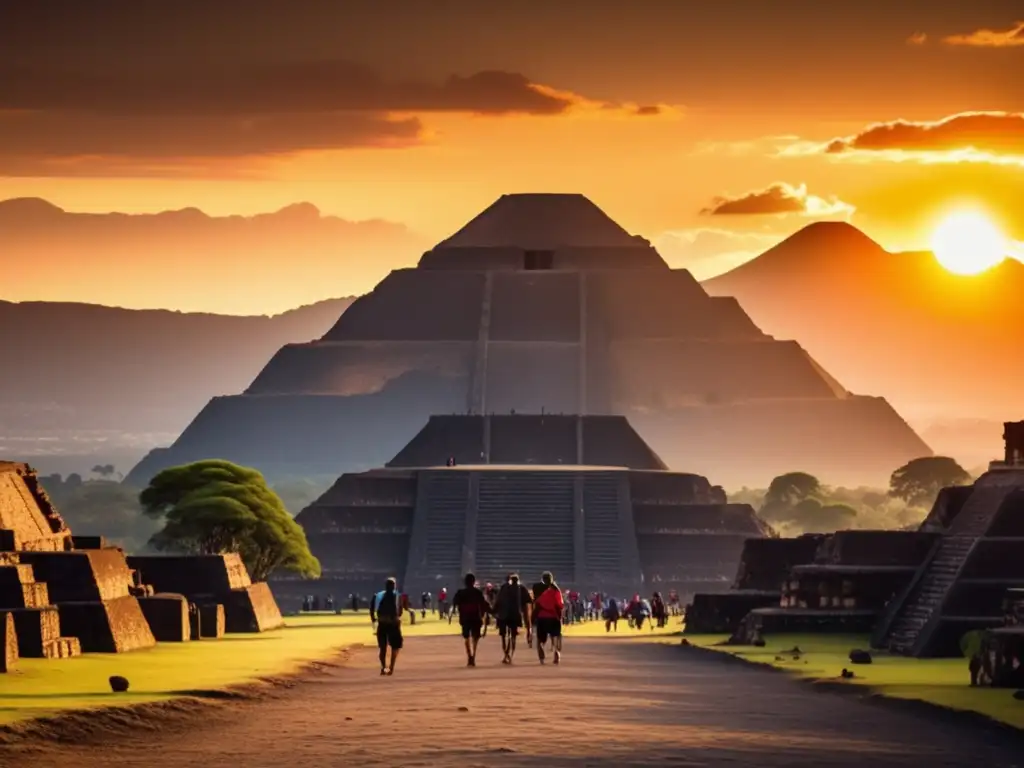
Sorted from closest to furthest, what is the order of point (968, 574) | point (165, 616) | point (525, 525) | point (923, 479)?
point (968, 574) < point (165, 616) < point (525, 525) < point (923, 479)

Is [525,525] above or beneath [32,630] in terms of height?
above

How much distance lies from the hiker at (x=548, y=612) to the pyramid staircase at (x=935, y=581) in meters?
6.41

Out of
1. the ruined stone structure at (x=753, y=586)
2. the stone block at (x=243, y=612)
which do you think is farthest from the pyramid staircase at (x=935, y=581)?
the stone block at (x=243, y=612)

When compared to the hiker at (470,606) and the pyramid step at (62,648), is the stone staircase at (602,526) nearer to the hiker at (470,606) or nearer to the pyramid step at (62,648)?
the pyramid step at (62,648)

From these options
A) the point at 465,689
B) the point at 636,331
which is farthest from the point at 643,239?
the point at 465,689

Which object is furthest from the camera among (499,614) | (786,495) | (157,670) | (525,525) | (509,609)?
(786,495)

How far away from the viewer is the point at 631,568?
88.1 metres

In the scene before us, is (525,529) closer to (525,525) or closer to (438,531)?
(525,525)

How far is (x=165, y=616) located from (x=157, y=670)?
10.3 m

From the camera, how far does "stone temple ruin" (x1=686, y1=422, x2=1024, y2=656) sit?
137 feet

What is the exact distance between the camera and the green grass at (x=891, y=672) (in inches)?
1119

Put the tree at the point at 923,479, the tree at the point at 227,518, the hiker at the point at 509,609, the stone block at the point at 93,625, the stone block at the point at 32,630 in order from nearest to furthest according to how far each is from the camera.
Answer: the stone block at the point at 32,630 → the hiker at the point at 509,609 → the stone block at the point at 93,625 → the tree at the point at 227,518 → the tree at the point at 923,479

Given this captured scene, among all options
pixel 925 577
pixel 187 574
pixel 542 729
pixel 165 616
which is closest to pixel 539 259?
pixel 187 574

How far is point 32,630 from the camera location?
3469 cm
